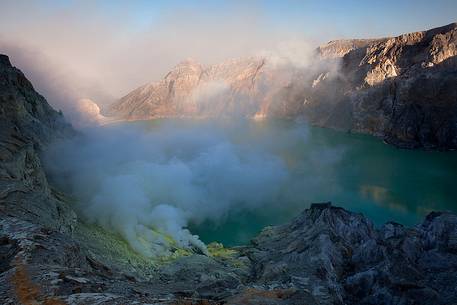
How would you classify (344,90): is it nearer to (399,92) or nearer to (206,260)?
(399,92)

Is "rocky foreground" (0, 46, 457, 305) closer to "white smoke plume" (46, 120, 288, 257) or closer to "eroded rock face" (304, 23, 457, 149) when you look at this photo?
"white smoke plume" (46, 120, 288, 257)

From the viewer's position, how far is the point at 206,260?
35.4m

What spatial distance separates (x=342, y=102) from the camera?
129 meters

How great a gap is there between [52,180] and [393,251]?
31868 mm

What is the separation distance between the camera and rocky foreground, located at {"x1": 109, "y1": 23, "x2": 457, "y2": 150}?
104 m

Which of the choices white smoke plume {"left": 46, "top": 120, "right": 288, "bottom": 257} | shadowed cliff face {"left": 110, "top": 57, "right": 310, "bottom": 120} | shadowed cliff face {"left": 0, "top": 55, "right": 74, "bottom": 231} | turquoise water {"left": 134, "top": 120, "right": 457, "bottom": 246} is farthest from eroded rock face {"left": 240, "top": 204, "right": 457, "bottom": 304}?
shadowed cliff face {"left": 110, "top": 57, "right": 310, "bottom": 120}

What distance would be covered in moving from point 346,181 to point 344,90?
6455 centimetres

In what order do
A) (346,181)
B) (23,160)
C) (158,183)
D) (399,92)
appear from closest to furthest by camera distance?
(23,160) < (158,183) < (346,181) < (399,92)

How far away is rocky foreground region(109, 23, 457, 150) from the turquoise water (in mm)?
8369

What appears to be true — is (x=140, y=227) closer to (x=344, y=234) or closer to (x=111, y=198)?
(x=111, y=198)

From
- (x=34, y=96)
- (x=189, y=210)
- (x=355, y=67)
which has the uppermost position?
(x=355, y=67)

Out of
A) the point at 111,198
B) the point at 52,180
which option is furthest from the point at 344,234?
the point at 52,180

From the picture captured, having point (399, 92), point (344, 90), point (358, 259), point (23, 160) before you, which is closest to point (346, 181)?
point (358, 259)

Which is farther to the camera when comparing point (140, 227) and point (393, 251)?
point (140, 227)
